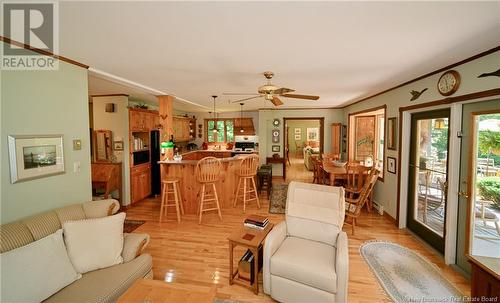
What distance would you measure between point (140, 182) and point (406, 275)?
522 centimetres

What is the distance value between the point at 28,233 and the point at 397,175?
496cm

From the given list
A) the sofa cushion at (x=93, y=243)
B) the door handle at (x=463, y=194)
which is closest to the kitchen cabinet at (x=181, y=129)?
the sofa cushion at (x=93, y=243)

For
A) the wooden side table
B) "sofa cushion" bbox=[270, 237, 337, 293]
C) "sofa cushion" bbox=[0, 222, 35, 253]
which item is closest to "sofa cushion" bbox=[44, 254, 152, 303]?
"sofa cushion" bbox=[0, 222, 35, 253]

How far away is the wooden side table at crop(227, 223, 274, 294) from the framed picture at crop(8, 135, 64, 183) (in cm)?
209

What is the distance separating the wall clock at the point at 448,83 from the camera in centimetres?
266

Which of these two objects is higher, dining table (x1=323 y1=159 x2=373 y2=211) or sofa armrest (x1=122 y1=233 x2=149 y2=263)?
dining table (x1=323 y1=159 x2=373 y2=211)

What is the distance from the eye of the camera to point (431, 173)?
131 inches

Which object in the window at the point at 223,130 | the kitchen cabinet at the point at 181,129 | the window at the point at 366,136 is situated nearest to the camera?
the window at the point at 366,136

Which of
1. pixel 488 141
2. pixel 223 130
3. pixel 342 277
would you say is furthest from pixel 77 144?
pixel 223 130

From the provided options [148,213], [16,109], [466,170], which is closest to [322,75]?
[466,170]

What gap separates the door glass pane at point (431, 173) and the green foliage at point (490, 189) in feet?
1.37

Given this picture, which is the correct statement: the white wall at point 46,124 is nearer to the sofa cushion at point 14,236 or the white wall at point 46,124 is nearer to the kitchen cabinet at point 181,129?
the sofa cushion at point 14,236

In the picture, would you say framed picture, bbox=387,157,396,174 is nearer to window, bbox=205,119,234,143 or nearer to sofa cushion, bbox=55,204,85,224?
sofa cushion, bbox=55,204,85,224

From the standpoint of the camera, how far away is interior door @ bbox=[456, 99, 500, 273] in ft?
7.85
